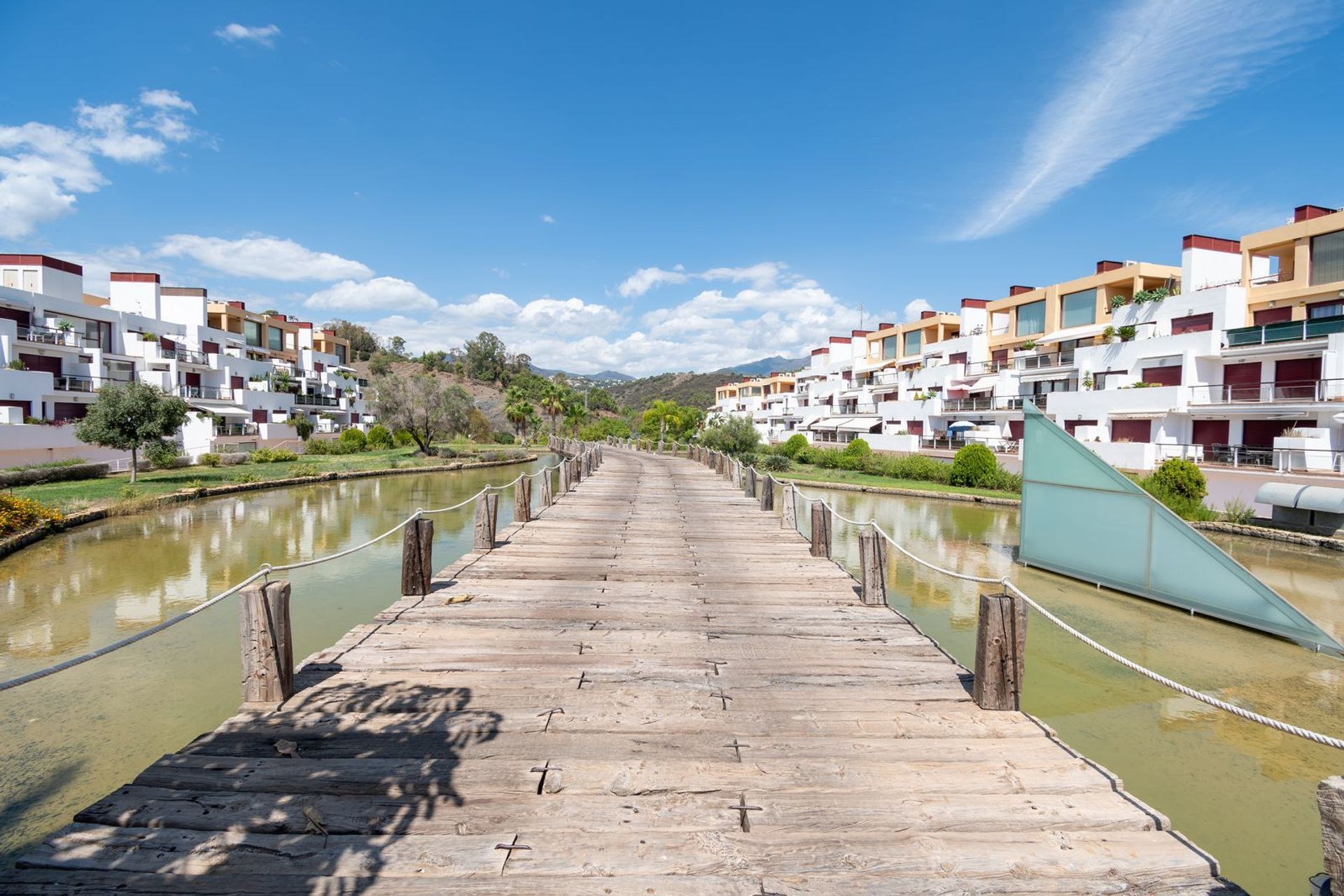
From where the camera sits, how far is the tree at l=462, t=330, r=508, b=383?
108m

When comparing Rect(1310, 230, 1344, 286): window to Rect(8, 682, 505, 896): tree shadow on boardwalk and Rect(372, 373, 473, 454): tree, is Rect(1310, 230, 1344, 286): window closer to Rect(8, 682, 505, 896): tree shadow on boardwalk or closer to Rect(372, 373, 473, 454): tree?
Rect(8, 682, 505, 896): tree shadow on boardwalk

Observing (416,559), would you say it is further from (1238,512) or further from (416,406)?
(416,406)

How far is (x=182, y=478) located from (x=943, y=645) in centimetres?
3121

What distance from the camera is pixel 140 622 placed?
35.2ft

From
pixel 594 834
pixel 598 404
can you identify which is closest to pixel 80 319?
pixel 594 834

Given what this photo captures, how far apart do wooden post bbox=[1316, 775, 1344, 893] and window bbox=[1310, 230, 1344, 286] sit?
108ft

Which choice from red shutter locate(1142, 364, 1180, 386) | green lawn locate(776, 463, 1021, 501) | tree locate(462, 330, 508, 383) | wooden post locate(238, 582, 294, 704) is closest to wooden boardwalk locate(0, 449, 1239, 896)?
wooden post locate(238, 582, 294, 704)

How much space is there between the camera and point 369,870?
125 inches

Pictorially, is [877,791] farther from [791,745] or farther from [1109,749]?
[1109,749]

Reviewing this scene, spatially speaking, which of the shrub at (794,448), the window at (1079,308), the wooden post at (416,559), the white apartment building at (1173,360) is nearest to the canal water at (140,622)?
the wooden post at (416,559)

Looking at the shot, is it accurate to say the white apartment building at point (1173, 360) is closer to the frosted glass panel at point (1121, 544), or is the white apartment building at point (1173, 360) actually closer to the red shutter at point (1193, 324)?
the red shutter at point (1193, 324)

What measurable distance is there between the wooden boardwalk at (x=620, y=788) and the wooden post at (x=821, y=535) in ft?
12.9

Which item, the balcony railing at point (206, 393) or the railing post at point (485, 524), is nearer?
the railing post at point (485, 524)

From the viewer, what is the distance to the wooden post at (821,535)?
10.6m
